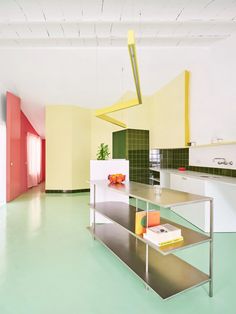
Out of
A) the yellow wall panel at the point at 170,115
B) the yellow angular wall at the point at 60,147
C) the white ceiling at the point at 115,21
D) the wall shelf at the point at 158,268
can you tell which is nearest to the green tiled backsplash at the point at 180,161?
the yellow wall panel at the point at 170,115

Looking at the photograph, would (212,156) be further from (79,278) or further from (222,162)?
(79,278)

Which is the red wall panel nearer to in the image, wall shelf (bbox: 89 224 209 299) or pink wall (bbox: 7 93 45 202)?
pink wall (bbox: 7 93 45 202)

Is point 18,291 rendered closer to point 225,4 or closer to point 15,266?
→ point 15,266

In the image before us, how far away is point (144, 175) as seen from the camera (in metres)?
6.53

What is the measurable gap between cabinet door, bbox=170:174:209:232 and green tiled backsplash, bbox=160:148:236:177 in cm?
67

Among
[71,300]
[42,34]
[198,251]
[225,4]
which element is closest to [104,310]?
[71,300]

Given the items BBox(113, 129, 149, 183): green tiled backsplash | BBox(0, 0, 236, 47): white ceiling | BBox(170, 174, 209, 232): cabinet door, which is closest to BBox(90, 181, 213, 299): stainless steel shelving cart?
BBox(170, 174, 209, 232): cabinet door

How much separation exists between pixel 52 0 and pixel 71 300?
3.67m

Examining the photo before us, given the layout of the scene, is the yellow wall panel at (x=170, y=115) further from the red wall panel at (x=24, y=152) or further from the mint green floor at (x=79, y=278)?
the red wall panel at (x=24, y=152)

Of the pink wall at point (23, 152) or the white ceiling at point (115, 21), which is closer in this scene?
the white ceiling at point (115, 21)

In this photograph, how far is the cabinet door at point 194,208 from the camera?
11.0 feet

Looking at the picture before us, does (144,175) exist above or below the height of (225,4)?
below

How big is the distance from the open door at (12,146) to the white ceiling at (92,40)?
0.73 m

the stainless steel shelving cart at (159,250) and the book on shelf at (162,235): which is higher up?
the book on shelf at (162,235)
